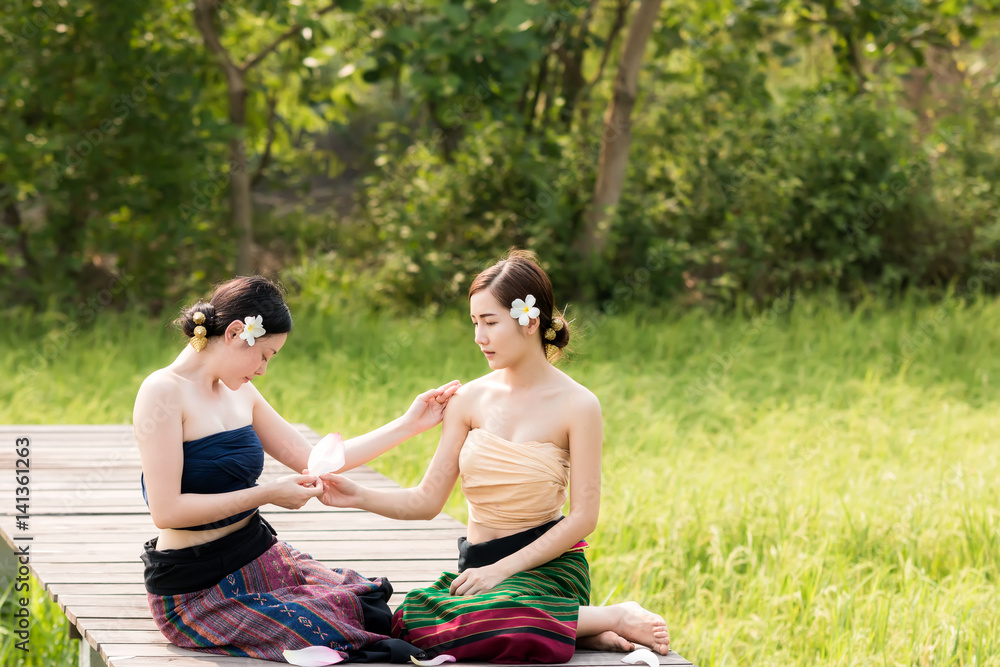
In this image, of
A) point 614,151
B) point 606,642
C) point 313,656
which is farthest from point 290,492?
point 614,151

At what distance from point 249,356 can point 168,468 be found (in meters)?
0.33

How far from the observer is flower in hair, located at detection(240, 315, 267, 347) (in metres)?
2.45

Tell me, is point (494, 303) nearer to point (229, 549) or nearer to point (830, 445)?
point (229, 549)

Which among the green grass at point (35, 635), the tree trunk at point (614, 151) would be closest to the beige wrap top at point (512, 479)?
the green grass at point (35, 635)

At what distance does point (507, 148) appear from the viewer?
378 inches

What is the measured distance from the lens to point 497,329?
2.60m

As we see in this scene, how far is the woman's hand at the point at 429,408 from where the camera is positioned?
9.53 ft

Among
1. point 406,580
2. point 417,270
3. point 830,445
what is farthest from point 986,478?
point 417,270

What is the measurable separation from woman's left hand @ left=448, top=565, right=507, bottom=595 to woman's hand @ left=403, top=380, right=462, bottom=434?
49 cm

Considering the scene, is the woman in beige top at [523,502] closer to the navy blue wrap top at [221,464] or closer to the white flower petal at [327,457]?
the white flower petal at [327,457]

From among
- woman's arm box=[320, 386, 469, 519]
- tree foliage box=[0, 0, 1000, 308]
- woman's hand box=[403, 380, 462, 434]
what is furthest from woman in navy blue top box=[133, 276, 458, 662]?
tree foliage box=[0, 0, 1000, 308]

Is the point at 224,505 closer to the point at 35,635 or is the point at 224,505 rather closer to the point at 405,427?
the point at 405,427

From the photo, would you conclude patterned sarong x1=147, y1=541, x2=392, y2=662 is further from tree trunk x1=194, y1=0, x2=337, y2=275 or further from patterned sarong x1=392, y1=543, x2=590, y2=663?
tree trunk x1=194, y1=0, x2=337, y2=275

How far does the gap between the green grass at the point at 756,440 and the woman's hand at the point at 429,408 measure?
4.18 ft
